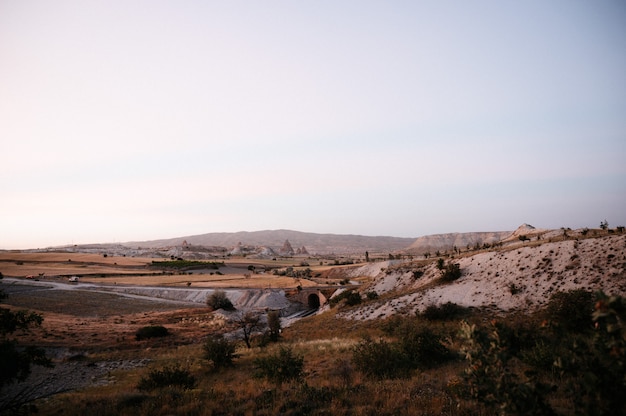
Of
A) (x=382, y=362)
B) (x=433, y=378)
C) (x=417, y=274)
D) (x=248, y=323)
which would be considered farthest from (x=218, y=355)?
(x=417, y=274)

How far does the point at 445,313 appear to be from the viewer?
27.1 metres

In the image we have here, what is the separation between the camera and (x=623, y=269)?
24.2 m

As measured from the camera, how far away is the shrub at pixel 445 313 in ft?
88.3

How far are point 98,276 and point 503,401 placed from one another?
10539 cm

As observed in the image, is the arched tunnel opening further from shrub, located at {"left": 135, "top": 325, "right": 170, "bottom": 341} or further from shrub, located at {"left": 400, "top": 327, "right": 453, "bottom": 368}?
shrub, located at {"left": 400, "top": 327, "right": 453, "bottom": 368}

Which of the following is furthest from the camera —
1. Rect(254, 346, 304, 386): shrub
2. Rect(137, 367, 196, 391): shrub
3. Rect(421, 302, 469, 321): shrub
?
Rect(421, 302, 469, 321): shrub

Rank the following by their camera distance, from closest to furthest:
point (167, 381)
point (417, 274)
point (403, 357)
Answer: point (403, 357)
point (167, 381)
point (417, 274)

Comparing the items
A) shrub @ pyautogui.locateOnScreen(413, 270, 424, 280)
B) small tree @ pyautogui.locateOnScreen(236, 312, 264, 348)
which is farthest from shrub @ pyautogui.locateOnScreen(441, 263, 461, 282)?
small tree @ pyautogui.locateOnScreen(236, 312, 264, 348)

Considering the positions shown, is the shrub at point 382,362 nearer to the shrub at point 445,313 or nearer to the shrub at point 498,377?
the shrub at point 498,377

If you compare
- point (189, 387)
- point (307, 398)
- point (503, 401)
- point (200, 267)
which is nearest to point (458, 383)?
point (307, 398)

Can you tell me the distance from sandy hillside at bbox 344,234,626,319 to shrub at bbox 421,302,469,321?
7.76 ft

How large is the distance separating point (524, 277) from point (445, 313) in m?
8.69

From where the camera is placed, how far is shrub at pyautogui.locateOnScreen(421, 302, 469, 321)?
26922 millimetres

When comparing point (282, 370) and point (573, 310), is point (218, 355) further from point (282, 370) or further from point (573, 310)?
point (573, 310)
